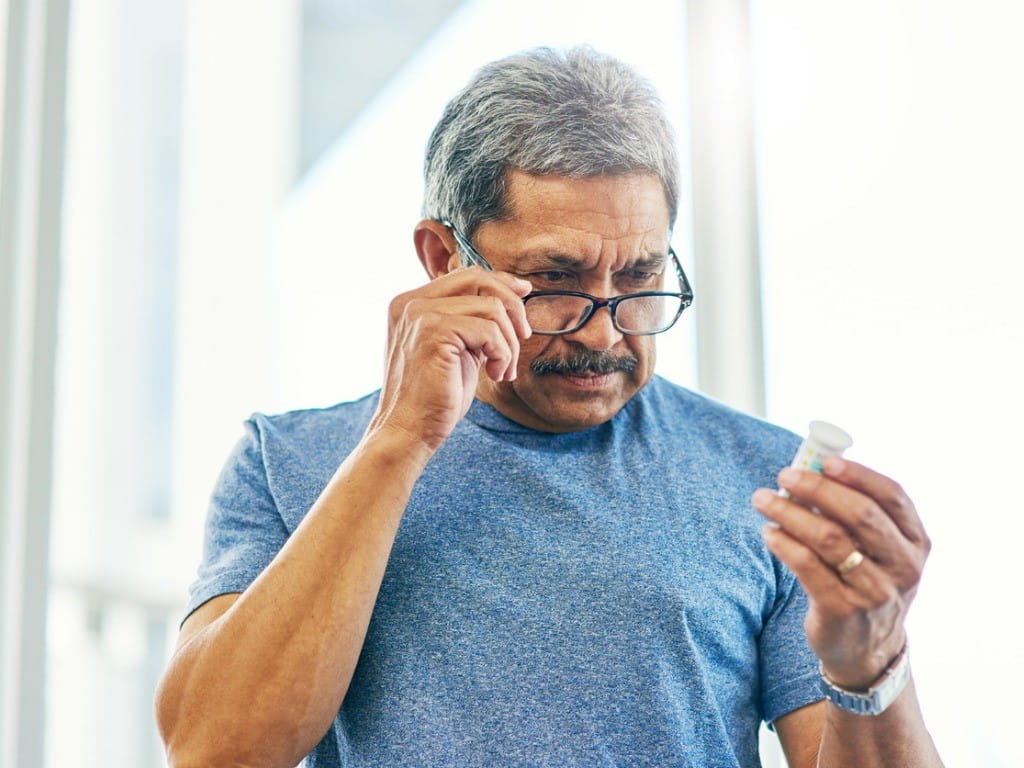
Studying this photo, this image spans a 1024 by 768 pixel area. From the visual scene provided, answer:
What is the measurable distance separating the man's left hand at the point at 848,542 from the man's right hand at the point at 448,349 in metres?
0.45

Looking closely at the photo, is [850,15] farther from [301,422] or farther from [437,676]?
[437,676]

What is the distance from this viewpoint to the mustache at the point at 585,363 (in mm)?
1541

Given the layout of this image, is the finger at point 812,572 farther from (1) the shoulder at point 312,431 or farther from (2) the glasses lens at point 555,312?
(1) the shoulder at point 312,431

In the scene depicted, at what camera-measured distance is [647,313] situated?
157 centimetres

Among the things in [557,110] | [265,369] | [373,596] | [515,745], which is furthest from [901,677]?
[265,369]

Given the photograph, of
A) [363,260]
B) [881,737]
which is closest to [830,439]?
[881,737]

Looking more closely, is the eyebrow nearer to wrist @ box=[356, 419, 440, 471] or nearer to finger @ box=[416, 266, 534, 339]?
finger @ box=[416, 266, 534, 339]

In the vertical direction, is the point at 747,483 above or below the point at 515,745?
above

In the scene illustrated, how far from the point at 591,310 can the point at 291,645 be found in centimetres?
55

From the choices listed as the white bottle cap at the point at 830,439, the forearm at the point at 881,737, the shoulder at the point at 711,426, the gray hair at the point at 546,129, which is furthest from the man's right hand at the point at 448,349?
the forearm at the point at 881,737

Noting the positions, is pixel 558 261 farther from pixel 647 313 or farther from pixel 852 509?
pixel 852 509

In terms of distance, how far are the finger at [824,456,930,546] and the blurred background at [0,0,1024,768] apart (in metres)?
0.85

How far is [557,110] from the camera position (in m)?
1.54

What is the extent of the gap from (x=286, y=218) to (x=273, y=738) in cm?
187
